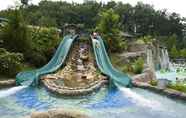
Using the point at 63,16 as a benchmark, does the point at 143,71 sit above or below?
below

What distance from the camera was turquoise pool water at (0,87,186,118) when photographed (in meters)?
11.3

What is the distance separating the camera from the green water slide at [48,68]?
17016 millimetres

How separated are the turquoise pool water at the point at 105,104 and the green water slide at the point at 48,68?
130 centimetres

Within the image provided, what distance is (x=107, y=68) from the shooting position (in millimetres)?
19312

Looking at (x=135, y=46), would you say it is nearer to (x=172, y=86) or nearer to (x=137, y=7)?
(x=172, y=86)

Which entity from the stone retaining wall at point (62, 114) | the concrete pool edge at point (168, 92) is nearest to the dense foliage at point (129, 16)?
the concrete pool edge at point (168, 92)

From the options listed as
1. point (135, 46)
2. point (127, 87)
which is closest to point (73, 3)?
point (135, 46)

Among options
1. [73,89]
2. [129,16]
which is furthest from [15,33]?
[129,16]

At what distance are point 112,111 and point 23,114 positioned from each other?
106 inches

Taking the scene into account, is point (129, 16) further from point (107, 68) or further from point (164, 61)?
point (107, 68)

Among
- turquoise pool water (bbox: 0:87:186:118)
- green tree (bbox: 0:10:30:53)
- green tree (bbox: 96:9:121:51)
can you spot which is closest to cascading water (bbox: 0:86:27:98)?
turquoise pool water (bbox: 0:87:186:118)

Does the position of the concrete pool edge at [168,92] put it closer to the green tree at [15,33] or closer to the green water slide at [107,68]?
the green water slide at [107,68]

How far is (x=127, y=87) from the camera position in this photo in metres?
16.6

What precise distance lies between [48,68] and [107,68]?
3.06m
